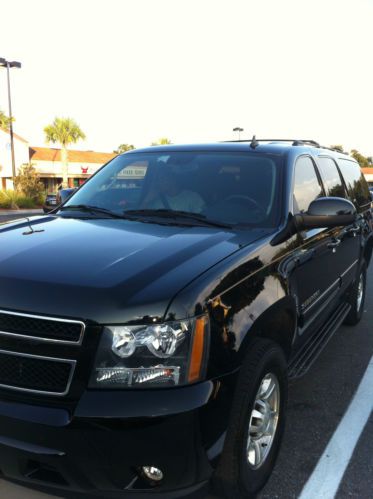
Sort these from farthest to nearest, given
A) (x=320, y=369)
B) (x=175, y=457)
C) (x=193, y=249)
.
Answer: (x=320, y=369), (x=193, y=249), (x=175, y=457)

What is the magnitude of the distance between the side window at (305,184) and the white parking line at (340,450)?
5.06 feet

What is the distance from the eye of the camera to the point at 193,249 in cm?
256

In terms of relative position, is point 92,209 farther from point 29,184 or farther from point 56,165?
point 56,165

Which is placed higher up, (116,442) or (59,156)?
(59,156)

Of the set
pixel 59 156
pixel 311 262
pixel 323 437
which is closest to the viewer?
pixel 323 437

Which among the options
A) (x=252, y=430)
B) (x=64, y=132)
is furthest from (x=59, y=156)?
(x=252, y=430)

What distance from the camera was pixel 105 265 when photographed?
2328 millimetres

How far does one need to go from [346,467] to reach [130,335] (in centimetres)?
173

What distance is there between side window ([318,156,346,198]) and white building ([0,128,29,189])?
42.8m

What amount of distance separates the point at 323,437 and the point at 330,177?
232cm

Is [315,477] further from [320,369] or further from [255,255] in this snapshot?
[320,369]

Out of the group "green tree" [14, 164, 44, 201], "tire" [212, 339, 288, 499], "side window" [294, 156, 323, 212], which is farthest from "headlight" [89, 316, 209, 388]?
"green tree" [14, 164, 44, 201]

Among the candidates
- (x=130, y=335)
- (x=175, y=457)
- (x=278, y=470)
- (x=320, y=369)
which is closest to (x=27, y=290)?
(x=130, y=335)

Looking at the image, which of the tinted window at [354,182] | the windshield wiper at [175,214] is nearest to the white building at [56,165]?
the tinted window at [354,182]
